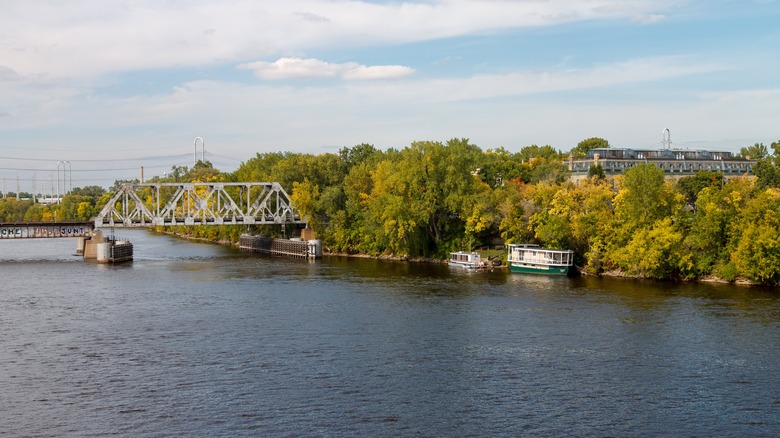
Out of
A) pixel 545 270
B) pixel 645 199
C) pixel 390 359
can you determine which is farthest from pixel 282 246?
pixel 390 359

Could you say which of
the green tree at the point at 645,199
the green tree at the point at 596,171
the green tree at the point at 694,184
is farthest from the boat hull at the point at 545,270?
the green tree at the point at 596,171

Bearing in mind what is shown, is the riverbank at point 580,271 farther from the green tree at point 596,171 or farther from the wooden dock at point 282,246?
the green tree at point 596,171

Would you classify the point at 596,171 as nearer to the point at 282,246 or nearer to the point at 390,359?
the point at 282,246

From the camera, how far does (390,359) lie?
5156 centimetres

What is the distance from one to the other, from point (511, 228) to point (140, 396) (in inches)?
2633

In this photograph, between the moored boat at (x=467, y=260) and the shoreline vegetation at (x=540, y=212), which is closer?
the shoreline vegetation at (x=540, y=212)

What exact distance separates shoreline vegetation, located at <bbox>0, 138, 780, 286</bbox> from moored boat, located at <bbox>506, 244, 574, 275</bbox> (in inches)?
88.6

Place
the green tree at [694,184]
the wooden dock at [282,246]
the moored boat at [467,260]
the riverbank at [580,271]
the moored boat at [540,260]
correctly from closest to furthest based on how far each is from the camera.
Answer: the riverbank at [580,271] → the moored boat at [540,260] → the moored boat at [467,260] → the green tree at [694,184] → the wooden dock at [282,246]

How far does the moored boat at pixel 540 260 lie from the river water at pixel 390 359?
9.38 m

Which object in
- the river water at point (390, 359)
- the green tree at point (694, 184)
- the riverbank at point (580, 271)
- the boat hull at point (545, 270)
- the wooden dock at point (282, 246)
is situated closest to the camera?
the river water at point (390, 359)

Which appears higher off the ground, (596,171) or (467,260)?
(596,171)

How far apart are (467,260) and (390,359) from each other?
5406cm

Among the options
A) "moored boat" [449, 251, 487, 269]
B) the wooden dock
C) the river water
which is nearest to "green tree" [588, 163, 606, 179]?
"moored boat" [449, 251, 487, 269]

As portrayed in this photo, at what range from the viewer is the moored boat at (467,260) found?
336 ft
